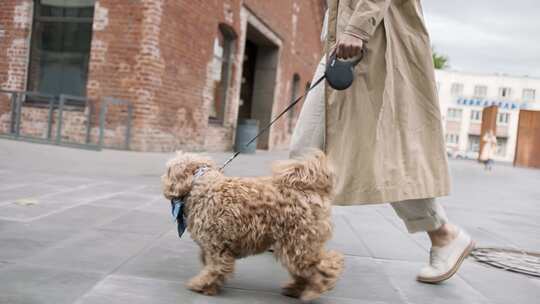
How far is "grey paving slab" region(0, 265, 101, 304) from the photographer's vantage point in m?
2.29

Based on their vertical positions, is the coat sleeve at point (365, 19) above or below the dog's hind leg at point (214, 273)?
above

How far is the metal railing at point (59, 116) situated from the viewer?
9844mm

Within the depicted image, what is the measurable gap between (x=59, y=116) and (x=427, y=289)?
851cm

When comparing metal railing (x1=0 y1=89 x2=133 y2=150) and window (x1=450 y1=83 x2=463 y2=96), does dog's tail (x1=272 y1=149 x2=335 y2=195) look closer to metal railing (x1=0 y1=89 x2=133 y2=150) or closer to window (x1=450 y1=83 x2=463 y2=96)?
metal railing (x1=0 y1=89 x2=133 y2=150)

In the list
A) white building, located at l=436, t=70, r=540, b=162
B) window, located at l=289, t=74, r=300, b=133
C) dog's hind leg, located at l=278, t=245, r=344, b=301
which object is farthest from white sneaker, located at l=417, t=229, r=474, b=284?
white building, located at l=436, t=70, r=540, b=162

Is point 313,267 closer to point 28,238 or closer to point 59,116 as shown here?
point 28,238

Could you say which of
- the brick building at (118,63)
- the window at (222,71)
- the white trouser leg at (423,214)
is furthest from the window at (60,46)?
the white trouser leg at (423,214)

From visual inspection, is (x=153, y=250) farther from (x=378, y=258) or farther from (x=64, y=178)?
(x=64, y=178)

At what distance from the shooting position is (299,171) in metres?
2.45

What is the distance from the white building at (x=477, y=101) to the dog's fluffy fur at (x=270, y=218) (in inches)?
2892

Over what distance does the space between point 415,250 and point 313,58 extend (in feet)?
78.7

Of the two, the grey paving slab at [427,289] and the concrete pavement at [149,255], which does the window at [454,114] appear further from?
the grey paving slab at [427,289]

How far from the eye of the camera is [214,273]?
2.50m

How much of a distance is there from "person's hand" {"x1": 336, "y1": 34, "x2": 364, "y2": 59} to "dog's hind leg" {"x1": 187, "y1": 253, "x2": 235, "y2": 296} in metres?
1.21
